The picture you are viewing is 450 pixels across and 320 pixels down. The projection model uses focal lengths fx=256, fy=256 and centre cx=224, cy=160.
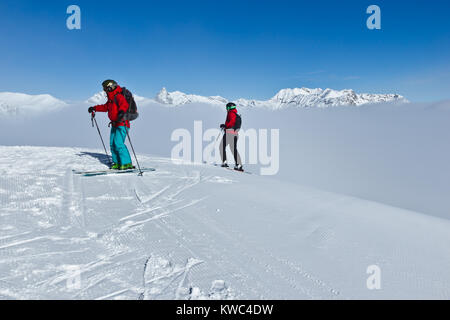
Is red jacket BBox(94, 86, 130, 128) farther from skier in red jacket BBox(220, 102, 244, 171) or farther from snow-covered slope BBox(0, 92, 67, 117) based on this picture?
snow-covered slope BBox(0, 92, 67, 117)

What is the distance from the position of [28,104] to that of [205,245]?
4025 cm

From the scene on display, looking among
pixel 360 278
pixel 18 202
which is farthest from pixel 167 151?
pixel 360 278

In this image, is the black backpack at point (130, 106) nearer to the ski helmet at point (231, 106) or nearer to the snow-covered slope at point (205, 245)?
the snow-covered slope at point (205, 245)

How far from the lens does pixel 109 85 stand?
5.53 metres

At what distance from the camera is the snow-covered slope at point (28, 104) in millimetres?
29125

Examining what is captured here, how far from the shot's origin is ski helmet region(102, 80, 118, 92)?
5.53m

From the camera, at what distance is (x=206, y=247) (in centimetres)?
247

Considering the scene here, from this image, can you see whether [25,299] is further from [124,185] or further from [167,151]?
[167,151]

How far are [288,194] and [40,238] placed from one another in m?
3.60

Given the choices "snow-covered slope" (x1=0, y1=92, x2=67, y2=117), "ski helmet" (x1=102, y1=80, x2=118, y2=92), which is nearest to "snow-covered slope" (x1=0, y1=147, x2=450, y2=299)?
"ski helmet" (x1=102, y1=80, x2=118, y2=92)

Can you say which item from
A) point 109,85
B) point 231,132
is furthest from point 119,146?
point 231,132

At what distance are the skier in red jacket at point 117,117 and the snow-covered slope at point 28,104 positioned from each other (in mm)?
30165

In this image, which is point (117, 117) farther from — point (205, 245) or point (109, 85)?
point (205, 245)

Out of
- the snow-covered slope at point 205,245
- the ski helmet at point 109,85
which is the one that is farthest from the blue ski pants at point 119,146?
the snow-covered slope at point 205,245
